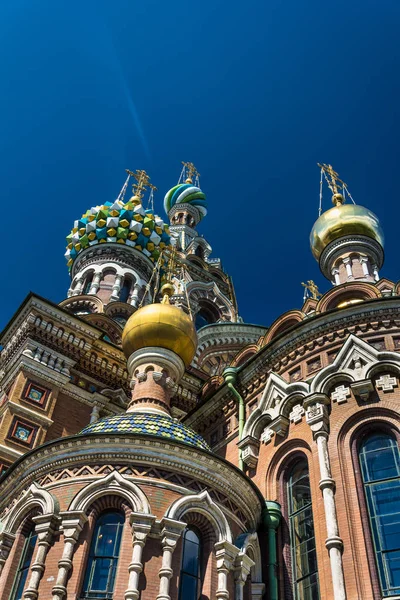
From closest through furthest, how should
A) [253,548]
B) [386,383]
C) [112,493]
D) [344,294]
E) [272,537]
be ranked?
[112,493] → [253,548] → [272,537] → [386,383] → [344,294]

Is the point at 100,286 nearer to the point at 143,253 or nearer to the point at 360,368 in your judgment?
the point at 143,253

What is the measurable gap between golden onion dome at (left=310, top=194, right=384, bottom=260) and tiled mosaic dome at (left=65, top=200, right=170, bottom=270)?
7166 millimetres

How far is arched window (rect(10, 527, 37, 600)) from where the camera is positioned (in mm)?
6344

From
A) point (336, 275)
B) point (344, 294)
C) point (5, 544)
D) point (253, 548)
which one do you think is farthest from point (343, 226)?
point (5, 544)

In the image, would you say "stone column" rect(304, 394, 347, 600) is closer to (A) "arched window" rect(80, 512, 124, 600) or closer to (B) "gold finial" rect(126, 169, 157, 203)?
(A) "arched window" rect(80, 512, 124, 600)

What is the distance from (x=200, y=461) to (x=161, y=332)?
309 cm

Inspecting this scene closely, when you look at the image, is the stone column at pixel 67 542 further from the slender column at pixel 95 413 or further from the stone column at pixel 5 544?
the slender column at pixel 95 413

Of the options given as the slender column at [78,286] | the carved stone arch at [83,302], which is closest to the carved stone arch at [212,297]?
the slender column at [78,286]

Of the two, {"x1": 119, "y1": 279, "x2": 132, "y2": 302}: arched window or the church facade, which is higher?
{"x1": 119, "y1": 279, "x2": 132, "y2": 302}: arched window

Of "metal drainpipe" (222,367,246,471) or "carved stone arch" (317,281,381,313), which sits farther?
"carved stone arch" (317,281,381,313)

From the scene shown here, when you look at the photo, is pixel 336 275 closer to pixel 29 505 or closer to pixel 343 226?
pixel 343 226

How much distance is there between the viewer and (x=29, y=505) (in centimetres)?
687

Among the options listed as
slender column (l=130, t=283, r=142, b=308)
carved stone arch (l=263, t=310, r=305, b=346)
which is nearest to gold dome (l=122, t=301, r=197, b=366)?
carved stone arch (l=263, t=310, r=305, b=346)

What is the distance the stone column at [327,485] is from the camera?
21.5 ft
